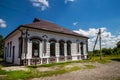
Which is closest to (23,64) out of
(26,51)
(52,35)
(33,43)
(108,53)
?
(26,51)

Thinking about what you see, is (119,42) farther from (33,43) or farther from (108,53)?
(33,43)

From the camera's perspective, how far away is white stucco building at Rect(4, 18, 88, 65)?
12.8 metres

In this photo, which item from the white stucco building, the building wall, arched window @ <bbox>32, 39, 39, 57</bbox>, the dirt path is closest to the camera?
the dirt path

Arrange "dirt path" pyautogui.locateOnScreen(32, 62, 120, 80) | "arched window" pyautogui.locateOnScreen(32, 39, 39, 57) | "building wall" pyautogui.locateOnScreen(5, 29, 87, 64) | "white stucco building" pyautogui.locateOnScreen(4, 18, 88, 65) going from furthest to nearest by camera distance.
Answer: "building wall" pyautogui.locateOnScreen(5, 29, 87, 64) → "arched window" pyautogui.locateOnScreen(32, 39, 39, 57) → "white stucco building" pyautogui.locateOnScreen(4, 18, 88, 65) → "dirt path" pyautogui.locateOnScreen(32, 62, 120, 80)

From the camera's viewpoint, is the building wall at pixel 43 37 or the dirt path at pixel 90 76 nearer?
the dirt path at pixel 90 76

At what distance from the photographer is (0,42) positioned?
131 ft

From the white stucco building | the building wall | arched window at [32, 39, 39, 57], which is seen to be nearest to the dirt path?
arched window at [32, 39, 39, 57]

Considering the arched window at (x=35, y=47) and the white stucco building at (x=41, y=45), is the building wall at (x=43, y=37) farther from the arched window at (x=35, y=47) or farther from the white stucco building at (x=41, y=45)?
the arched window at (x=35, y=47)

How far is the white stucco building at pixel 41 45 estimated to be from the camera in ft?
42.1

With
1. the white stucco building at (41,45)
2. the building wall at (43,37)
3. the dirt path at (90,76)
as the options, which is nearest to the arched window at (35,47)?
the white stucco building at (41,45)

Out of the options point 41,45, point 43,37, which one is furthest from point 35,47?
point 43,37

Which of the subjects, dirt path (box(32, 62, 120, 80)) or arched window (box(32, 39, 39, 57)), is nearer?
dirt path (box(32, 62, 120, 80))

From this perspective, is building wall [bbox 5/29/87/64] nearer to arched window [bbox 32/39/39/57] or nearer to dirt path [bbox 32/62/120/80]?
arched window [bbox 32/39/39/57]

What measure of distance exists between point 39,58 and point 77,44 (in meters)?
7.87
